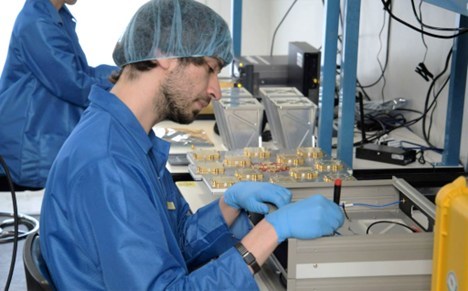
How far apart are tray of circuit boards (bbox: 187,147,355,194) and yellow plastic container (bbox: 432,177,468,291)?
100cm

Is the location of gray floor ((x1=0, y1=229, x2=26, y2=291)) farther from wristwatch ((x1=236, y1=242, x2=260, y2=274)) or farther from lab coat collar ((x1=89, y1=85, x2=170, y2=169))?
wristwatch ((x1=236, y1=242, x2=260, y2=274))

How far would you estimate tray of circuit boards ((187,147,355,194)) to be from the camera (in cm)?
222

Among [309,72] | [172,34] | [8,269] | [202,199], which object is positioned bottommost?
[8,269]

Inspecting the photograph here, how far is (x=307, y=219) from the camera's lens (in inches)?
59.0

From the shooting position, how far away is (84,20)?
5.99m

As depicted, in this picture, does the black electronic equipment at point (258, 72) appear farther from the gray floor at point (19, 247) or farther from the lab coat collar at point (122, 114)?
the lab coat collar at point (122, 114)

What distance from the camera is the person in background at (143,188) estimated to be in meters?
1.41

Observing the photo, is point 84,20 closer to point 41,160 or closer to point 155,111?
point 41,160

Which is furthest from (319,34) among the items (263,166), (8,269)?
(263,166)

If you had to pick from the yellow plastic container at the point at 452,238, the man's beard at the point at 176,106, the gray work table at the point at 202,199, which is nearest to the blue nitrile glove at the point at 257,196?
the gray work table at the point at 202,199

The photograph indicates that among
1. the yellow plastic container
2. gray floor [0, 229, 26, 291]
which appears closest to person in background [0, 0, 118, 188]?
gray floor [0, 229, 26, 291]

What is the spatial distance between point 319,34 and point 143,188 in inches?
126

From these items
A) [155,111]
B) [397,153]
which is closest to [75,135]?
[155,111]

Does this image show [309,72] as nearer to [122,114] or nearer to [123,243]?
[122,114]
